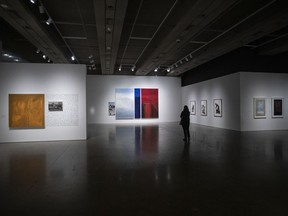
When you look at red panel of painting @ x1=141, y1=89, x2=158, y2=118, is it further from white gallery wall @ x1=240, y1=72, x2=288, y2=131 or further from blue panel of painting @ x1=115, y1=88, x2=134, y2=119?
white gallery wall @ x1=240, y1=72, x2=288, y2=131

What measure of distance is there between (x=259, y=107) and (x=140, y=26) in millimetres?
10698

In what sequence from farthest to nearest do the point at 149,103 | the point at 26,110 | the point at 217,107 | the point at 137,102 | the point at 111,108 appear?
the point at 149,103 → the point at 137,102 → the point at 111,108 → the point at 217,107 → the point at 26,110

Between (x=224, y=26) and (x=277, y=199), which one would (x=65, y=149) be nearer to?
(x=277, y=199)

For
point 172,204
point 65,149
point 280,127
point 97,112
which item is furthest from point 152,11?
point 97,112

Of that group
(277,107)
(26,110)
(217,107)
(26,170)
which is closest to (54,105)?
(26,110)

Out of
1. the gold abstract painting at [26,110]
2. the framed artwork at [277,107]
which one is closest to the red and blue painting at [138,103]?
the framed artwork at [277,107]

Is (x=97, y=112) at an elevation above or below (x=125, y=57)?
below

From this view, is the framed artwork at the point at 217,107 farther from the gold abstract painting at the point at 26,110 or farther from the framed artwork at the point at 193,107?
the gold abstract painting at the point at 26,110

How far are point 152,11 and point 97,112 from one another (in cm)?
1558

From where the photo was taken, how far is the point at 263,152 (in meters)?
8.12

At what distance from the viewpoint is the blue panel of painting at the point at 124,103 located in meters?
22.9

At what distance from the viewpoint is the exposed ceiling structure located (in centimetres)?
803

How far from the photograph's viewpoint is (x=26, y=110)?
36.4 feet

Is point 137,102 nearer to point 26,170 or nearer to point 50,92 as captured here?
point 50,92
